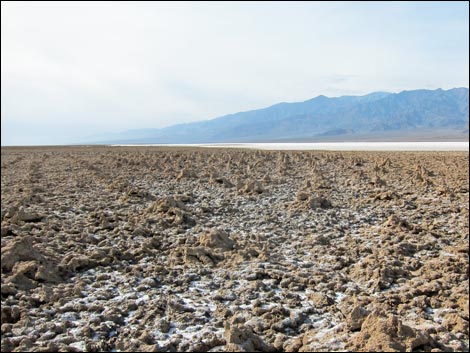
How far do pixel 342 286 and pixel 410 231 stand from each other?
3.13 metres

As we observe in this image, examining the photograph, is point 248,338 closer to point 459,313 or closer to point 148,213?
point 459,313

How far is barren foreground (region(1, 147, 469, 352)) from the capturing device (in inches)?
171

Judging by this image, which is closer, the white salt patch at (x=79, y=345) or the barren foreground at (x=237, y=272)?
the white salt patch at (x=79, y=345)

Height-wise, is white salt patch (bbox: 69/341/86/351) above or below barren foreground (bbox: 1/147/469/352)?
below

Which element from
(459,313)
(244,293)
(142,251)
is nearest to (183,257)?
(142,251)

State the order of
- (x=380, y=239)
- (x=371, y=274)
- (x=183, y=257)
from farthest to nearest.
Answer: (x=380, y=239) < (x=183, y=257) < (x=371, y=274)

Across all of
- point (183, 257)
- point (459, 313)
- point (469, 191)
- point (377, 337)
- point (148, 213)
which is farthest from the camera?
point (469, 191)

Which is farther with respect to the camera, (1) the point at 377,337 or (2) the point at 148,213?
(2) the point at 148,213

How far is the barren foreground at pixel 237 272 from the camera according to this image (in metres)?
4.35

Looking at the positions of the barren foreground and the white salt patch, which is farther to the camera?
the barren foreground

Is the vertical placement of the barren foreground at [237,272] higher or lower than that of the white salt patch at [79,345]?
higher

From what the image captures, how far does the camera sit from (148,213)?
9.70m

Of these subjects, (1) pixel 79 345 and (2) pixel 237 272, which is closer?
(1) pixel 79 345

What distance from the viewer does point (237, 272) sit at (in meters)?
6.19
